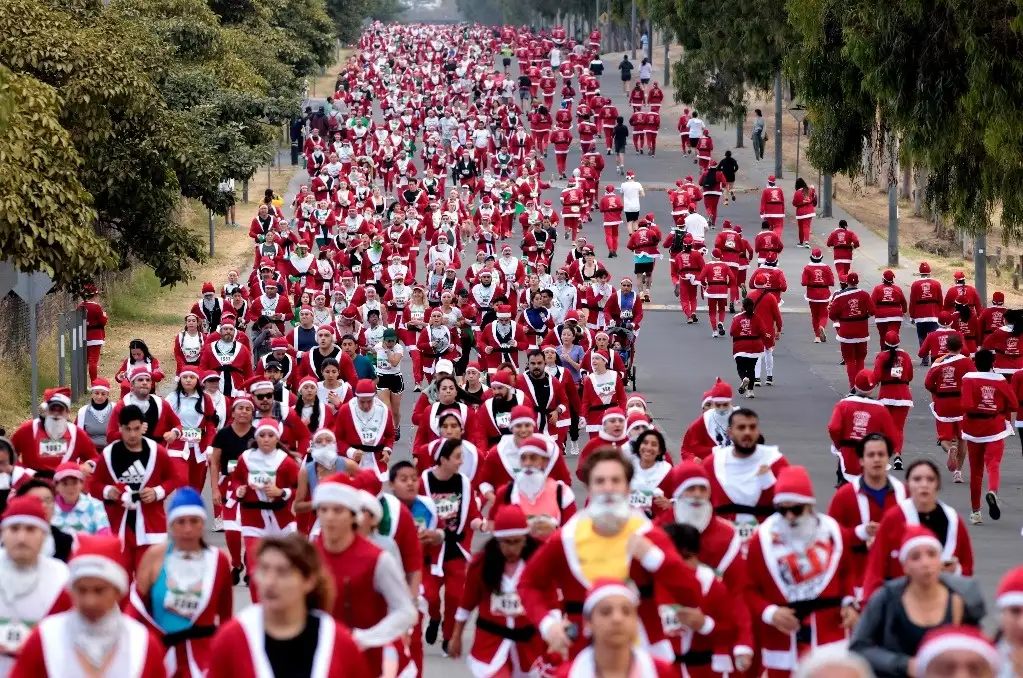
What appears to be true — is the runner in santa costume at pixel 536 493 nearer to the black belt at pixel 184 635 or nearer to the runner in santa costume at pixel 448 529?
the runner in santa costume at pixel 448 529

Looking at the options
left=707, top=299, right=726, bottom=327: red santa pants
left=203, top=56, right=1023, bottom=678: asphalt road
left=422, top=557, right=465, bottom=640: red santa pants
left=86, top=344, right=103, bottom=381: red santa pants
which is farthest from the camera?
left=707, top=299, right=726, bottom=327: red santa pants

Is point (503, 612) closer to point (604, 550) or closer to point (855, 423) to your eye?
point (604, 550)

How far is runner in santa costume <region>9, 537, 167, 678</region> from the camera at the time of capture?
638cm

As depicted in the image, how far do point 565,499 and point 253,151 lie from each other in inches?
1060

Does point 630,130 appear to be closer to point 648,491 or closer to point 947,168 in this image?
point 947,168

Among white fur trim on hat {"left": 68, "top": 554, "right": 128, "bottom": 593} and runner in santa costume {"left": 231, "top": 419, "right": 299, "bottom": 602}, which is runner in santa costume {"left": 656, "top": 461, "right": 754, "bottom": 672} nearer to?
white fur trim on hat {"left": 68, "top": 554, "right": 128, "bottom": 593}

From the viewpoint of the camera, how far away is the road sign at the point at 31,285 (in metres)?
20.8

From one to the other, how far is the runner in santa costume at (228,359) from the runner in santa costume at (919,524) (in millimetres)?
11409

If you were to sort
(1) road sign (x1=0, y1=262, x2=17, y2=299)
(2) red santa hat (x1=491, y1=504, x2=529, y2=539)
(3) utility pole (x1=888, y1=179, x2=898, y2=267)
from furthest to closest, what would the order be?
(3) utility pole (x1=888, y1=179, x2=898, y2=267), (1) road sign (x1=0, y1=262, x2=17, y2=299), (2) red santa hat (x1=491, y1=504, x2=529, y2=539)

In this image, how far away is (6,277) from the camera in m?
20.5

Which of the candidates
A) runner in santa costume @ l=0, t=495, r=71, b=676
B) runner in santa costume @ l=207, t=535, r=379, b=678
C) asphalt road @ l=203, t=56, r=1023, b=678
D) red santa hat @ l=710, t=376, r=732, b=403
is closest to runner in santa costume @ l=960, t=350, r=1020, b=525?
asphalt road @ l=203, t=56, r=1023, b=678

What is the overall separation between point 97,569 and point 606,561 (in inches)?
88.7

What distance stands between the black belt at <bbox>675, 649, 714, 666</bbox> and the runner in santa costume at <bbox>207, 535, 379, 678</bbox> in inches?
128

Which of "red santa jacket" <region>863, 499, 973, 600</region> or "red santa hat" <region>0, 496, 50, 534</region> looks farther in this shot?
"red santa jacket" <region>863, 499, 973, 600</region>
